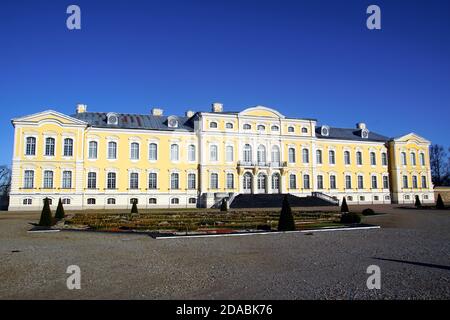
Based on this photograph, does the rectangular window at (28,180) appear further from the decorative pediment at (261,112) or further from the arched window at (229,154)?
the decorative pediment at (261,112)

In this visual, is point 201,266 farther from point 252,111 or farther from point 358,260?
point 252,111

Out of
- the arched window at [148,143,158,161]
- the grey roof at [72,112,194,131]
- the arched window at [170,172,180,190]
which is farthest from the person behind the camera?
the arched window at [170,172,180,190]

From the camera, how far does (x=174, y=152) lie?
37.6 metres

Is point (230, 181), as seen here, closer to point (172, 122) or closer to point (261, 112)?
point (261, 112)

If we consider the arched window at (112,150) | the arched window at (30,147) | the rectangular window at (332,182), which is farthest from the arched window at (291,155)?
the arched window at (30,147)

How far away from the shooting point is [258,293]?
531 centimetres

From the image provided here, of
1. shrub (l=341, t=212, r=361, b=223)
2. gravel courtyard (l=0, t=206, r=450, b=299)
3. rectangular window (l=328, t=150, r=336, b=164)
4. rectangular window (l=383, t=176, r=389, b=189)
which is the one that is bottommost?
gravel courtyard (l=0, t=206, r=450, b=299)

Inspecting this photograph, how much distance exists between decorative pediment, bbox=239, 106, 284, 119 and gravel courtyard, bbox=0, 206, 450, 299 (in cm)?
2816

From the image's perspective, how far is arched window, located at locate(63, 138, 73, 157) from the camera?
3372 centimetres

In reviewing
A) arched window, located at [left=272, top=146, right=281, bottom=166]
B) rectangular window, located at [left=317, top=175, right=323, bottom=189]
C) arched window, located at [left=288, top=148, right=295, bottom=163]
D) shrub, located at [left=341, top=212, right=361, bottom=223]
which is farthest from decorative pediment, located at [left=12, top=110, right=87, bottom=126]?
shrub, located at [left=341, top=212, right=361, bottom=223]

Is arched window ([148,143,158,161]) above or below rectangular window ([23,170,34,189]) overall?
above

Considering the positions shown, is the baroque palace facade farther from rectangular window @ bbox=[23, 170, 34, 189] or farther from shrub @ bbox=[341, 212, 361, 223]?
shrub @ bbox=[341, 212, 361, 223]

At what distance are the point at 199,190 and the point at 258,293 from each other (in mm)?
32337

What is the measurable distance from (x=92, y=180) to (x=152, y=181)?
225 inches
